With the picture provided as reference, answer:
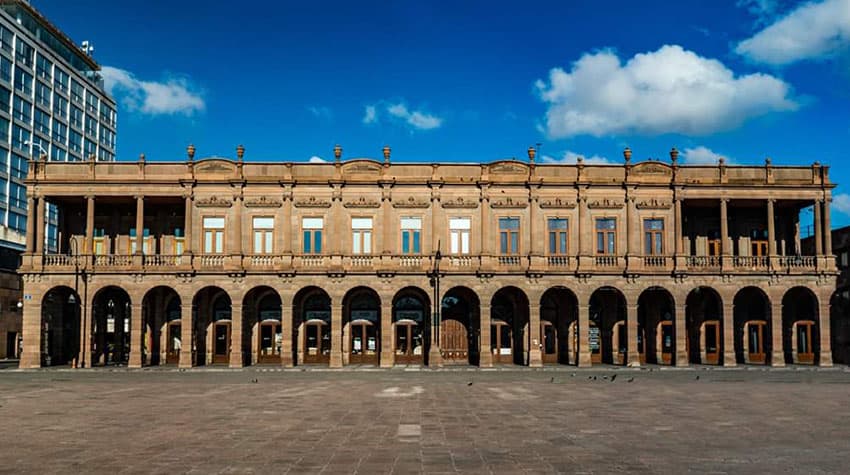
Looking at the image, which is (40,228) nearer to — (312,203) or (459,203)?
(312,203)

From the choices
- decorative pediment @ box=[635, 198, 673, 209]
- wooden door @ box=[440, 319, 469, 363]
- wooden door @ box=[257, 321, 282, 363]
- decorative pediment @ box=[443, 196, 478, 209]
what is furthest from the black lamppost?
decorative pediment @ box=[635, 198, 673, 209]

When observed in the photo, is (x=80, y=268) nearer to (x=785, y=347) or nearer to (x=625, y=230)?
(x=625, y=230)

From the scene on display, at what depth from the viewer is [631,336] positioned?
158 feet

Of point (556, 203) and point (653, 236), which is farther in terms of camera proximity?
point (653, 236)

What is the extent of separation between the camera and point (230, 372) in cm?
4412

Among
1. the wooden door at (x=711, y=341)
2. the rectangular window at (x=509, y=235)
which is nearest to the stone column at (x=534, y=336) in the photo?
the rectangular window at (x=509, y=235)

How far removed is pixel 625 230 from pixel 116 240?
3460cm

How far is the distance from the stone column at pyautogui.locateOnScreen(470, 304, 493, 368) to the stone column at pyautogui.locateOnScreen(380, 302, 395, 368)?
5.79 metres

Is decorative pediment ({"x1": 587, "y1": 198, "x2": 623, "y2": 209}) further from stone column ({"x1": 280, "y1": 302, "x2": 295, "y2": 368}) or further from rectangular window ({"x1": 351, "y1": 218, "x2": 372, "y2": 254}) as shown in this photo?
stone column ({"x1": 280, "y1": 302, "x2": 295, "y2": 368})

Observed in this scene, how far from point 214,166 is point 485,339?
21.2 meters

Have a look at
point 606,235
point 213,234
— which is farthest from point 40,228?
point 606,235

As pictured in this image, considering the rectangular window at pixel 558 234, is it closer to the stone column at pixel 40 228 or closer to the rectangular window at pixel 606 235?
the rectangular window at pixel 606 235

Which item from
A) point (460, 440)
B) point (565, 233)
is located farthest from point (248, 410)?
point (565, 233)

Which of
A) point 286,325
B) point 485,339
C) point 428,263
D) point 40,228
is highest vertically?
point 40,228
